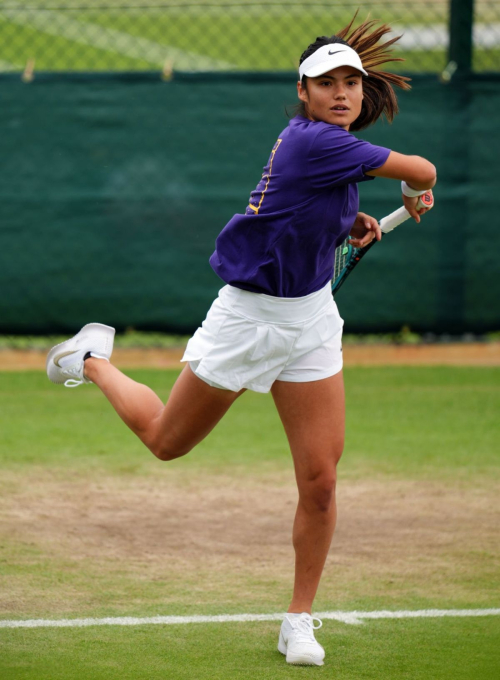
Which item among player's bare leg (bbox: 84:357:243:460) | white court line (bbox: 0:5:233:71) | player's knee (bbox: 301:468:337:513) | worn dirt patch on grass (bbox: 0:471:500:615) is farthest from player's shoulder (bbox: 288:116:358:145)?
white court line (bbox: 0:5:233:71)

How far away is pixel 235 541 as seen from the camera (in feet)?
15.7

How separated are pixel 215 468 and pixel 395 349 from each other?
3.22m

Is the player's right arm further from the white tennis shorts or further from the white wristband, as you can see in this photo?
the white tennis shorts

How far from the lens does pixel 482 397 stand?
299 inches

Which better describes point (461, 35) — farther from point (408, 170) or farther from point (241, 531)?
point (408, 170)

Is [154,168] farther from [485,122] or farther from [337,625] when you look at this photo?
[337,625]

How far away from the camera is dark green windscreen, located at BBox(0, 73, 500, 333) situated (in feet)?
27.5

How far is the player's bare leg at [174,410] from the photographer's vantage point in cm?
358

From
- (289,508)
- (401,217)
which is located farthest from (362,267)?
(401,217)

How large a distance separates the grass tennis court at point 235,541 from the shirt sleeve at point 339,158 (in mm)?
1625

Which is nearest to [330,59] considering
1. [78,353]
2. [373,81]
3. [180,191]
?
[373,81]

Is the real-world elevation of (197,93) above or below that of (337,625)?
above

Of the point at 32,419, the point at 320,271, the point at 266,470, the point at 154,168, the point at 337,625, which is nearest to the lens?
the point at 320,271

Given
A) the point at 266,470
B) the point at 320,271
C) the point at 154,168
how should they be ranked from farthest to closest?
the point at 154,168 < the point at 266,470 < the point at 320,271
